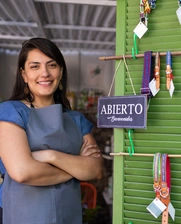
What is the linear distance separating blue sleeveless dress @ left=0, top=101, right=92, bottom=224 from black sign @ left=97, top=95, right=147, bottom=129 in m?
0.23

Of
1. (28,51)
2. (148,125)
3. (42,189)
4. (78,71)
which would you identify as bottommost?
(42,189)

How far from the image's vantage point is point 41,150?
129 cm

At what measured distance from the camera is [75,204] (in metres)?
1.39

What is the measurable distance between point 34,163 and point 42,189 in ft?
0.48

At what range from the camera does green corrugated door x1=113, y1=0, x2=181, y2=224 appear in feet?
4.16

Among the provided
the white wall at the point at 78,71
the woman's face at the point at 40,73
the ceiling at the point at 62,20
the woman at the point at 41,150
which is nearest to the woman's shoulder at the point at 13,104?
the woman at the point at 41,150

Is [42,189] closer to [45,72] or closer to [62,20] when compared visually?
[45,72]

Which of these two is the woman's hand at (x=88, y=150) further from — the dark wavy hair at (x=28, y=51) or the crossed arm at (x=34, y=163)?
the dark wavy hair at (x=28, y=51)

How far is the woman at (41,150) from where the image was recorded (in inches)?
48.5

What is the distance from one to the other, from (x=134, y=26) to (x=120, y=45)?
0.11 meters

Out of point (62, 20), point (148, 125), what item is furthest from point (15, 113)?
point (62, 20)

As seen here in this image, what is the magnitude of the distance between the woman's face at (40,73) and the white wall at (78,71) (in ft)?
10.2

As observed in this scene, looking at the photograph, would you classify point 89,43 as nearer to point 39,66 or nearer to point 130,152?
point 39,66

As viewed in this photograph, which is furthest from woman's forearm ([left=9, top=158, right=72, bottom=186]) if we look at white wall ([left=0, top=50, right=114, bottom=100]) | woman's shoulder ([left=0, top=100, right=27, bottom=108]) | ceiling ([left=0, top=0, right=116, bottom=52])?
white wall ([left=0, top=50, right=114, bottom=100])
